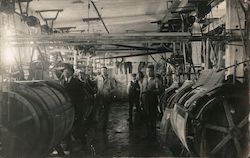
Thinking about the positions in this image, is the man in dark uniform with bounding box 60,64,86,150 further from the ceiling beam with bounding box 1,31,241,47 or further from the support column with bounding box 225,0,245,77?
the support column with bounding box 225,0,245,77

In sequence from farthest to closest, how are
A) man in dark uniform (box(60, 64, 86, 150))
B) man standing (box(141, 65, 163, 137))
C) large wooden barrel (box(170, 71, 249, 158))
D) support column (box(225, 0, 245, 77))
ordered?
man standing (box(141, 65, 163, 137)) → man in dark uniform (box(60, 64, 86, 150)) → support column (box(225, 0, 245, 77)) → large wooden barrel (box(170, 71, 249, 158))

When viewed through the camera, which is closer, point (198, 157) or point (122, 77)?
point (198, 157)

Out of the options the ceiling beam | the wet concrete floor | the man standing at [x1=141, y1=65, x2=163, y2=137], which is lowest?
the wet concrete floor

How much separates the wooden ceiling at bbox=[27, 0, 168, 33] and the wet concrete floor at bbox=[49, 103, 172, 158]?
401 centimetres

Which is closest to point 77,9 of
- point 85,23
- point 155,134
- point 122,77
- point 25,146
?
point 85,23

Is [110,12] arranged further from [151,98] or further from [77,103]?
[77,103]

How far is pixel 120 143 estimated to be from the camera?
10211mm

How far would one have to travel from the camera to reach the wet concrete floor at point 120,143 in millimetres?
8938

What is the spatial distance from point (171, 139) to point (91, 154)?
2061 mm

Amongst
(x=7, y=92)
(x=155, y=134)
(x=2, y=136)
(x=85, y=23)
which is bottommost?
(x=155, y=134)

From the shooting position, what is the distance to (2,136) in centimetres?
632

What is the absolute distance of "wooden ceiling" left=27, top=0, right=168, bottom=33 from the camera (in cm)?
Result: 1138

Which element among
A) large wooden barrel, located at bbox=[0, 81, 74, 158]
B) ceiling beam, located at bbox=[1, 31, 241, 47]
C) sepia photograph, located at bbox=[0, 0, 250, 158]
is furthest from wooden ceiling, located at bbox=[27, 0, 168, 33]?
large wooden barrel, located at bbox=[0, 81, 74, 158]

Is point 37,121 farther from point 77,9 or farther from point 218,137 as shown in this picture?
point 77,9
